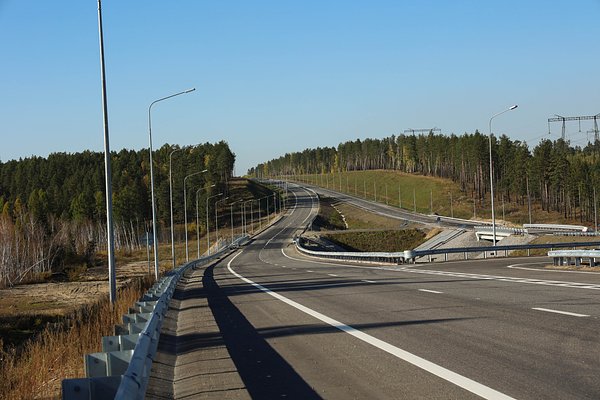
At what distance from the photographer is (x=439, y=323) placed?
551 inches

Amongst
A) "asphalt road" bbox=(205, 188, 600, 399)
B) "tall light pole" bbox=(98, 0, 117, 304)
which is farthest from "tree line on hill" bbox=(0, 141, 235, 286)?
"asphalt road" bbox=(205, 188, 600, 399)

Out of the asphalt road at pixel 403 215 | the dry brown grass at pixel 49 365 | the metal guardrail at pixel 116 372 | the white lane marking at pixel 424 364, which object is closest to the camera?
the metal guardrail at pixel 116 372

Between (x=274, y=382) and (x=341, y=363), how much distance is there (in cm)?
132

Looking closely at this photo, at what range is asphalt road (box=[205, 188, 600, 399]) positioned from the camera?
8.46 m

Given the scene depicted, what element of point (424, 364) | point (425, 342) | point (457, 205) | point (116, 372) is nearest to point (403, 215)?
point (457, 205)

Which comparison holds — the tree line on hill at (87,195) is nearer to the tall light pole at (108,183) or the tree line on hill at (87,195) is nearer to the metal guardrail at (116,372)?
the tall light pole at (108,183)

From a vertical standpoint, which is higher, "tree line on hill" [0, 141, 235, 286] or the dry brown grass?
"tree line on hill" [0, 141, 235, 286]

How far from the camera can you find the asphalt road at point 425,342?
8.46 m

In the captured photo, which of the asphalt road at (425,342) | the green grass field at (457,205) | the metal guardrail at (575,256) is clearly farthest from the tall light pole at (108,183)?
the green grass field at (457,205)

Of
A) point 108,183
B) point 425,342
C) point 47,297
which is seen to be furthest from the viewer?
point 47,297

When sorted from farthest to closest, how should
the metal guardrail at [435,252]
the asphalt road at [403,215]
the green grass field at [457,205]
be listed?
1. the green grass field at [457,205]
2. the asphalt road at [403,215]
3. the metal guardrail at [435,252]

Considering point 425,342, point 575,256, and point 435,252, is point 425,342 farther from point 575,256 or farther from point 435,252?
point 435,252

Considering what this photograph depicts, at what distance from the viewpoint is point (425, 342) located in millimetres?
11781

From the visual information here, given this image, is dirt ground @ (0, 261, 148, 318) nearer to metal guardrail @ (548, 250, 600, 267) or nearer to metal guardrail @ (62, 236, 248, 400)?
metal guardrail @ (548, 250, 600, 267)
